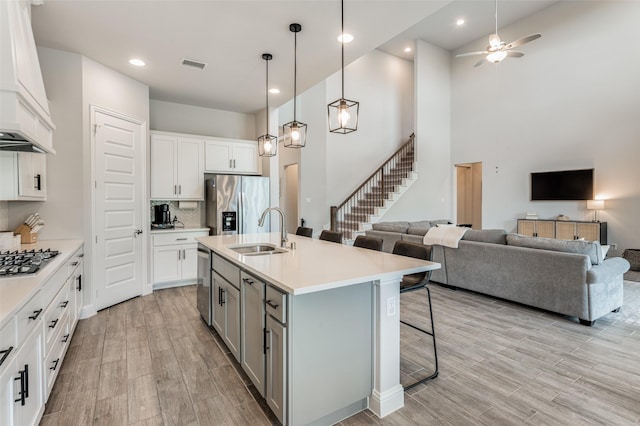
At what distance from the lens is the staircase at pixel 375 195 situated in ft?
25.0

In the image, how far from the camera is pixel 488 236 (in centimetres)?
417

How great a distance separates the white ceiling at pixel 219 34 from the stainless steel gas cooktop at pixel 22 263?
206 cm

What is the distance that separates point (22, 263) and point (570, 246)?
15.9 ft

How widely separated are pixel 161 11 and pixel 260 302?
8.67 feet

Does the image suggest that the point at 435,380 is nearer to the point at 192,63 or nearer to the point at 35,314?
the point at 35,314

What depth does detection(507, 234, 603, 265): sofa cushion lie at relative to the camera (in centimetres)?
330

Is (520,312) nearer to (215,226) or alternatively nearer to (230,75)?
(215,226)

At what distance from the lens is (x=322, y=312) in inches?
69.7

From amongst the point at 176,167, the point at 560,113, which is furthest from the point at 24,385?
the point at 560,113

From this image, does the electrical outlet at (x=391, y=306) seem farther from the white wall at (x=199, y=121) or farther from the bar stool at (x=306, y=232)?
the white wall at (x=199, y=121)

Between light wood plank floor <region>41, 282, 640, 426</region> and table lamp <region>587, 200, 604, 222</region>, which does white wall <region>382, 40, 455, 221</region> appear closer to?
table lamp <region>587, 200, 604, 222</region>

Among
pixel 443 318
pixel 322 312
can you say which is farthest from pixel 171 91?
pixel 443 318

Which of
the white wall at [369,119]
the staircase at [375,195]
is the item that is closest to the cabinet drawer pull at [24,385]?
the staircase at [375,195]

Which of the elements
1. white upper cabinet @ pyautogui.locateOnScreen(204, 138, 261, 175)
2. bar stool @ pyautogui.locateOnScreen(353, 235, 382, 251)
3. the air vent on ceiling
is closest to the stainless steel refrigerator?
white upper cabinet @ pyautogui.locateOnScreen(204, 138, 261, 175)
